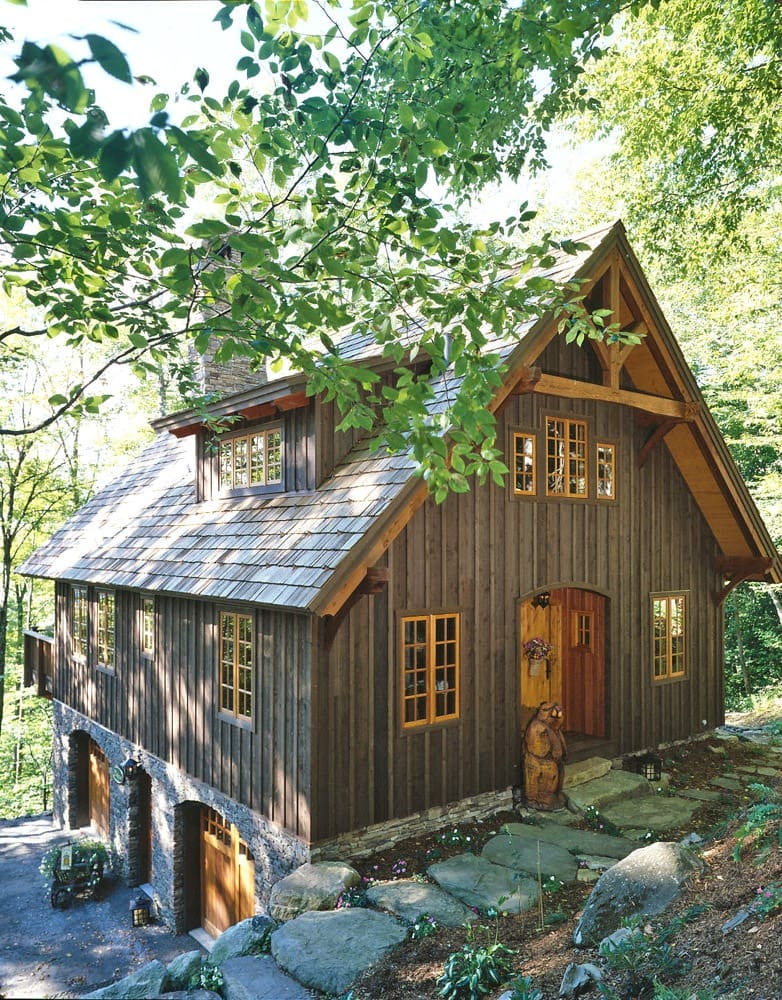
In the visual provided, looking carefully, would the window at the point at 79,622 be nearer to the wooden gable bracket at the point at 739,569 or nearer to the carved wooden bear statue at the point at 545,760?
the carved wooden bear statue at the point at 545,760

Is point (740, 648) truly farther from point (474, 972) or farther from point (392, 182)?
point (392, 182)

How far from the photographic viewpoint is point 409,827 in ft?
24.2

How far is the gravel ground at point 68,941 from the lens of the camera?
8859 millimetres

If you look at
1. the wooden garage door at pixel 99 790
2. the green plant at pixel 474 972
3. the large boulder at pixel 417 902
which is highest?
the green plant at pixel 474 972

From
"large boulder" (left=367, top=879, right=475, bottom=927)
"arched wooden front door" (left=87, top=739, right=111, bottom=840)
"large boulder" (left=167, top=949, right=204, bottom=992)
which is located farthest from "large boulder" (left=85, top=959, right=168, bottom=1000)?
"arched wooden front door" (left=87, top=739, right=111, bottom=840)

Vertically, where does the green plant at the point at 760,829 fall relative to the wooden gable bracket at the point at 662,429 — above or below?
below

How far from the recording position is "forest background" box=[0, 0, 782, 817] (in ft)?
11.3

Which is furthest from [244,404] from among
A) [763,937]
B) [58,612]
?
[58,612]

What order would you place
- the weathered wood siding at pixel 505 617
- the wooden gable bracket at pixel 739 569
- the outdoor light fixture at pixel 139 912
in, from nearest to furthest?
the weathered wood siding at pixel 505 617, the outdoor light fixture at pixel 139 912, the wooden gable bracket at pixel 739 569

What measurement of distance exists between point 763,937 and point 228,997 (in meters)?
3.48

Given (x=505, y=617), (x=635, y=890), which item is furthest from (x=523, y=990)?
(x=505, y=617)

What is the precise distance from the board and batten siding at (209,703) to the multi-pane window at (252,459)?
1.66 meters

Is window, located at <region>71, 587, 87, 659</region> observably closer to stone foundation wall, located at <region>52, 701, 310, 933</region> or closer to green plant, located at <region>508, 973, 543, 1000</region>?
stone foundation wall, located at <region>52, 701, 310, 933</region>

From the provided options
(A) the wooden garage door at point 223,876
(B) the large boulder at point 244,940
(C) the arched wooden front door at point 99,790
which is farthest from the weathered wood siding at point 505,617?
(C) the arched wooden front door at point 99,790
